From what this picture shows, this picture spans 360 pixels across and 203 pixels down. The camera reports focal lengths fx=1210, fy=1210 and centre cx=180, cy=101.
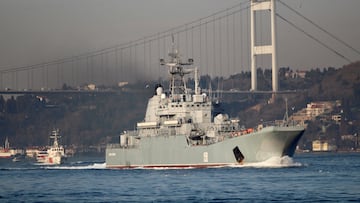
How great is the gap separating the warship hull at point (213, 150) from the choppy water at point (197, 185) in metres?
0.86

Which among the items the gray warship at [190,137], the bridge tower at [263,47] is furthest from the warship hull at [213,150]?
the bridge tower at [263,47]

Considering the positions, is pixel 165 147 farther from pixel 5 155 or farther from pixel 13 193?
pixel 5 155

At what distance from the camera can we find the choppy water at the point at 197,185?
176 feet

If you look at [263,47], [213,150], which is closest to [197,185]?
[213,150]

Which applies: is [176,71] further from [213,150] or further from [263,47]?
[263,47]

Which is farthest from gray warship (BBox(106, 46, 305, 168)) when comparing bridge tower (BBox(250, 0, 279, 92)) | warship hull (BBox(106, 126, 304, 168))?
bridge tower (BBox(250, 0, 279, 92))

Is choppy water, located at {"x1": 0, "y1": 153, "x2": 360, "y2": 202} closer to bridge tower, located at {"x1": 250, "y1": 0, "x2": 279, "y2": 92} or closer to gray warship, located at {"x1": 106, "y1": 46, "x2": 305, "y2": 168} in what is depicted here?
gray warship, located at {"x1": 106, "y1": 46, "x2": 305, "y2": 168}

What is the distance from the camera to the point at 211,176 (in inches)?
2601

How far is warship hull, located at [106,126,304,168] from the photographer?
72.9 meters

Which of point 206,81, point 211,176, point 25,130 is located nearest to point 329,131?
point 206,81

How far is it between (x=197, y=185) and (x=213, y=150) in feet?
50.4

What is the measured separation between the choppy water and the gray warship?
1.32 m

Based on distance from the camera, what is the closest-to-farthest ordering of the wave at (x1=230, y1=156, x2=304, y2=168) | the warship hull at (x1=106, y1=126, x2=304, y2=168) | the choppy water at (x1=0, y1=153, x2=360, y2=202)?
the choppy water at (x1=0, y1=153, x2=360, y2=202), the warship hull at (x1=106, y1=126, x2=304, y2=168), the wave at (x1=230, y1=156, x2=304, y2=168)

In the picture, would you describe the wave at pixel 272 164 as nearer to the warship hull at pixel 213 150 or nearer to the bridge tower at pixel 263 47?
the warship hull at pixel 213 150
